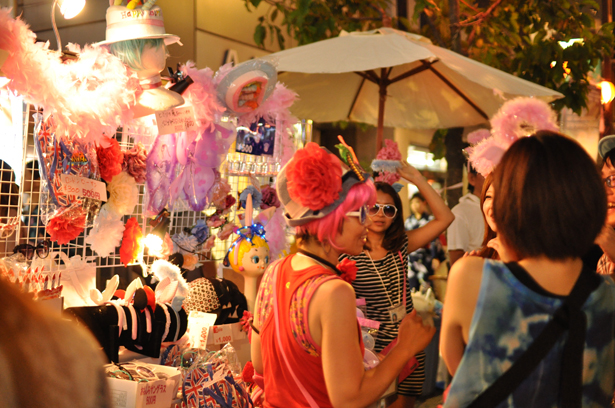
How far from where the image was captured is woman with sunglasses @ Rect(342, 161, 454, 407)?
2793mm

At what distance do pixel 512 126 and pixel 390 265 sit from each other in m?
0.93

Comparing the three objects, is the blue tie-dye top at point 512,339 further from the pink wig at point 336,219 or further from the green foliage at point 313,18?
the green foliage at point 313,18

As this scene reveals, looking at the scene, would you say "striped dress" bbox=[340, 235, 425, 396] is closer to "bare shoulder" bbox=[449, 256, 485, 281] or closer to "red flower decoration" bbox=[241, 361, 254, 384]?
"red flower decoration" bbox=[241, 361, 254, 384]

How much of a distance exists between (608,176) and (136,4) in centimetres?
193

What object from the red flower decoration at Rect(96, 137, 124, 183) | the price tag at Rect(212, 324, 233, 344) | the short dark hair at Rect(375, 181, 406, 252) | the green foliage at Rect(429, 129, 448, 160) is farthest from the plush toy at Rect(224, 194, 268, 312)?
the green foliage at Rect(429, 129, 448, 160)

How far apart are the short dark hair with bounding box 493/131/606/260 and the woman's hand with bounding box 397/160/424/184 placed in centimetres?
186

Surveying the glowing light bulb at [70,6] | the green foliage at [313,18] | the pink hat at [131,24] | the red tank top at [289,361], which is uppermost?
the green foliage at [313,18]

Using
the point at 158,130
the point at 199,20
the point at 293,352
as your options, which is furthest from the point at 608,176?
the point at 199,20

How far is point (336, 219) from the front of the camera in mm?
1673

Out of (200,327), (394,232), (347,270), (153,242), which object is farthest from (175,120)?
(394,232)

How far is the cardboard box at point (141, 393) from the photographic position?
71.2 inches

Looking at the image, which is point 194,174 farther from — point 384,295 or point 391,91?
point 391,91

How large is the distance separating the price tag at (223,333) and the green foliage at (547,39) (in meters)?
3.49

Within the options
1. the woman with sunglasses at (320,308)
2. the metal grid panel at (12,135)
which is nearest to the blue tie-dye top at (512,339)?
the woman with sunglasses at (320,308)
